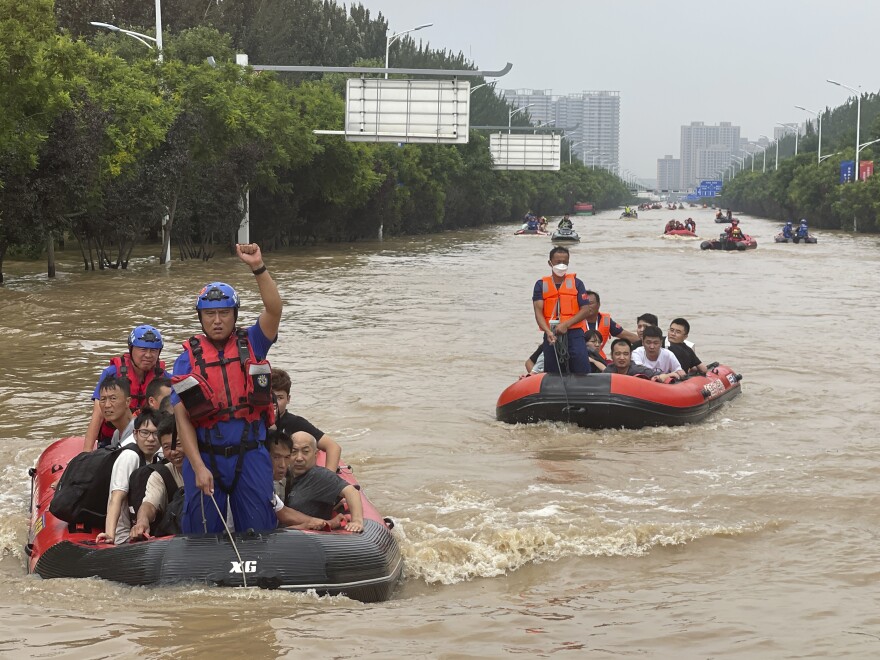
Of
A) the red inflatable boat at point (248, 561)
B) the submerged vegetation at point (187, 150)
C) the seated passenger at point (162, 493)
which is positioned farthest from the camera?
the submerged vegetation at point (187, 150)

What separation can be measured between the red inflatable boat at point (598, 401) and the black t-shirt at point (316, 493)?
5464mm

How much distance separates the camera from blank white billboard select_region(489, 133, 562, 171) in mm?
62500

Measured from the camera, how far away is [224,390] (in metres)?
6.74

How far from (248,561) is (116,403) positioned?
2.19 m

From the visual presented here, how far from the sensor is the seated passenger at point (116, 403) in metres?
8.81

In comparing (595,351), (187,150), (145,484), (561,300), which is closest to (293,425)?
(145,484)

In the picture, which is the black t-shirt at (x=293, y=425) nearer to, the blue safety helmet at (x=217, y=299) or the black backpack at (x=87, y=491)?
the black backpack at (x=87, y=491)

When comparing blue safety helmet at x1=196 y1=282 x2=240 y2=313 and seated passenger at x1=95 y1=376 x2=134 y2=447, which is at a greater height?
blue safety helmet at x1=196 y1=282 x2=240 y2=313

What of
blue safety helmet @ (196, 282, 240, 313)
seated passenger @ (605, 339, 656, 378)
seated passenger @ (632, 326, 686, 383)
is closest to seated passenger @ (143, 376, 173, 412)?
blue safety helmet @ (196, 282, 240, 313)

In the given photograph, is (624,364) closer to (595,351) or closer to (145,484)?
(595,351)

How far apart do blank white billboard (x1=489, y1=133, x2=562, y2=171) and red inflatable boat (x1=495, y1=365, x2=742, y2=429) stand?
4981cm

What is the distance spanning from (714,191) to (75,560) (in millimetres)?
171047

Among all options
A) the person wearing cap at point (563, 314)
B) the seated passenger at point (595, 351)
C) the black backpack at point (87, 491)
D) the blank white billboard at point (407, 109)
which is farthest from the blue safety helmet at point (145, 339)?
the blank white billboard at point (407, 109)

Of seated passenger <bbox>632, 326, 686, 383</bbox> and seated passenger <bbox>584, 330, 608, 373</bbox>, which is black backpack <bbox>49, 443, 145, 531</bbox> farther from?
seated passenger <bbox>632, 326, 686, 383</bbox>
